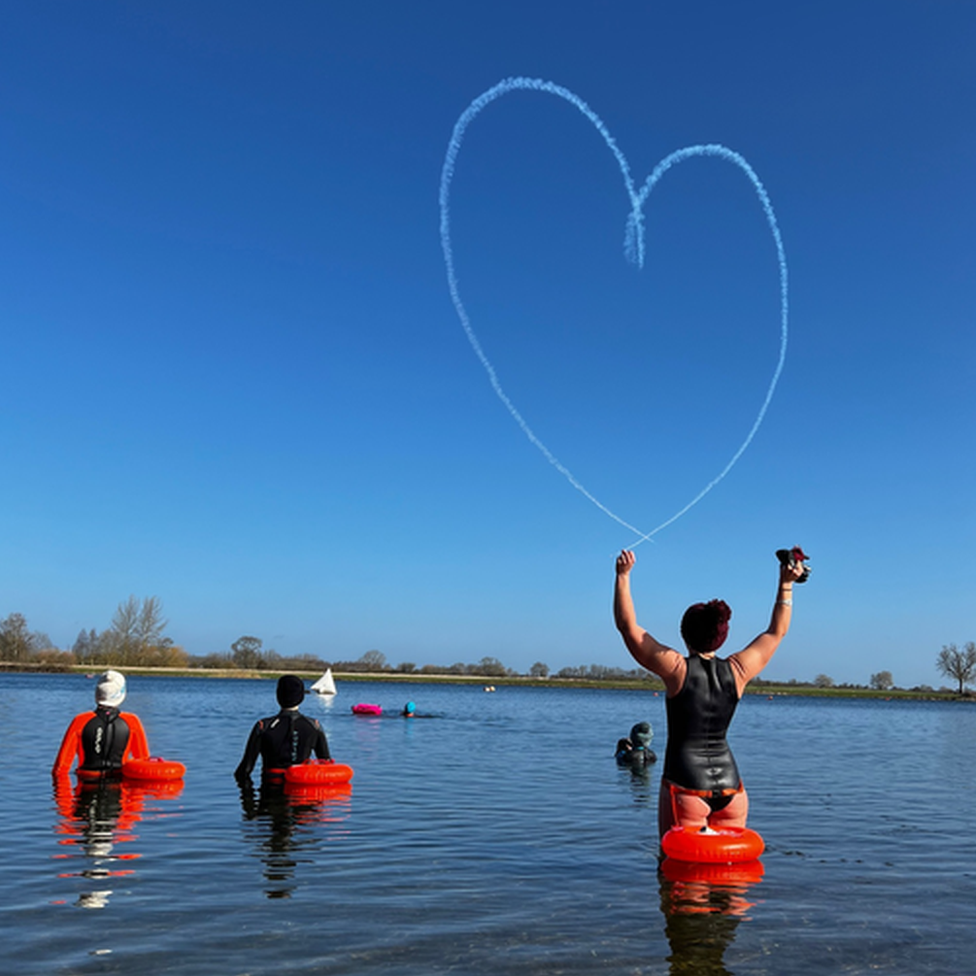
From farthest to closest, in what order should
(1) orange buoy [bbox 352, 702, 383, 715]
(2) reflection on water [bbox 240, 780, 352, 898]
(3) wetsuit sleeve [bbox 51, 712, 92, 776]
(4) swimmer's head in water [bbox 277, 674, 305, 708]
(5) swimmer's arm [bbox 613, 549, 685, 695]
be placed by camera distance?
(1) orange buoy [bbox 352, 702, 383, 715], (4) swimmer's head in water [bbox 277, 674, 305, 708], (3) wetsuit sleeve [bbox 51, 712, 92, 776], (2) reflection on water [bbox 240, 780, 352, 898], (5) swimmer's arm [bbox 613, 549, 685, 695]

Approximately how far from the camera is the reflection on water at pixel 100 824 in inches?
405

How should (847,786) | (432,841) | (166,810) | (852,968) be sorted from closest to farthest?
→ (852,968), (432,841), (166,810), (847,786)

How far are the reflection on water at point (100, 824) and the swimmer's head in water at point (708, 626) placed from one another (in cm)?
655

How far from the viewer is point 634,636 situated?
321 inches

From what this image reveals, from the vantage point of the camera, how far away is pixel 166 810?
1524 centimetres

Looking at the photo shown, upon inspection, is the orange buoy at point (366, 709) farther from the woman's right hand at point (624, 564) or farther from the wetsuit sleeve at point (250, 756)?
the woman's right hand at point (624, 564)

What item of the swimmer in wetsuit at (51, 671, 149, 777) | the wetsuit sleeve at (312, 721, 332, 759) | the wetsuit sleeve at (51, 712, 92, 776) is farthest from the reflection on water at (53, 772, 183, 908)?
the wetsuit sleeve at (312, 721, 332, 759)

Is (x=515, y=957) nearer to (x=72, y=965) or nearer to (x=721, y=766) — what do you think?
(x=721, y=766)

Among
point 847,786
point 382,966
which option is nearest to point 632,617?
point 382,966

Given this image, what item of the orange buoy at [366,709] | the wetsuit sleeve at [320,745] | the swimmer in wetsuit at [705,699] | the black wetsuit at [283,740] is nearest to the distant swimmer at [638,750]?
the wetsuit sleeve at [320,745]

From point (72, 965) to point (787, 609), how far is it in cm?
718

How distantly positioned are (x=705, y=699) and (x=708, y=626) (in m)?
0.72

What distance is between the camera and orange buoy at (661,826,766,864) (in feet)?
29.2

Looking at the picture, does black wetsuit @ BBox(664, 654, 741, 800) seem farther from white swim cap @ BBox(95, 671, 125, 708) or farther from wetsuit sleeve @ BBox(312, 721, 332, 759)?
white swim cap @ BBox(95, 671, 125, 708)
